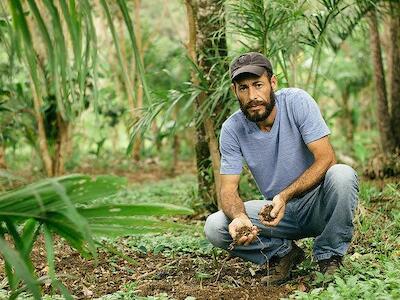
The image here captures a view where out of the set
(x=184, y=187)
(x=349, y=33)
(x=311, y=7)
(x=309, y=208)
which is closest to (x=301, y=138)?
(x=309, y=208)

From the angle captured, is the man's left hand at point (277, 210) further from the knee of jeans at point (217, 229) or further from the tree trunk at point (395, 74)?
the tree trunk at point (395, 74)

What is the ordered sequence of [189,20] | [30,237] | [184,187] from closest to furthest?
[30,237] < [189,20] < [184,187]

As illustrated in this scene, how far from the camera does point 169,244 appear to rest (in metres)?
4.34

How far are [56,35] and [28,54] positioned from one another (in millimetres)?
112

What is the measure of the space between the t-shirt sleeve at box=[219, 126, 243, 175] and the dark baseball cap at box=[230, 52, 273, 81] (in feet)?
1.16

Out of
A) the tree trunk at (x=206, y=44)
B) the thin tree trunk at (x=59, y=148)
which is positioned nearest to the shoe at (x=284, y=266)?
the tree trunk at (x=206, y=44)

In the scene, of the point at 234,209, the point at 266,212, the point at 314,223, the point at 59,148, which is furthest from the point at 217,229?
the point at 59,148

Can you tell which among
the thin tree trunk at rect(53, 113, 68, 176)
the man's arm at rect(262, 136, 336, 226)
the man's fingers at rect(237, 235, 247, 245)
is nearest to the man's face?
the man's arm at rect(262, 136, 336, 226)

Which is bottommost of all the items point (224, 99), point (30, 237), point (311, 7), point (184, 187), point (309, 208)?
point (184, 187)

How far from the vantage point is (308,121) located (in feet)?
11.5

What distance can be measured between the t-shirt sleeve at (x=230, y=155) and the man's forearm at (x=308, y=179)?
1.24 ft

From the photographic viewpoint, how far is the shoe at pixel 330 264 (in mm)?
3389

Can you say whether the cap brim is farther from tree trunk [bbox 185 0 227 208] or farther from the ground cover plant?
tree trunk [bbox 185 0 227 208]

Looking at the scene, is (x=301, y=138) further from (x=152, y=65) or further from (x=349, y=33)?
(x=152, y=65)
